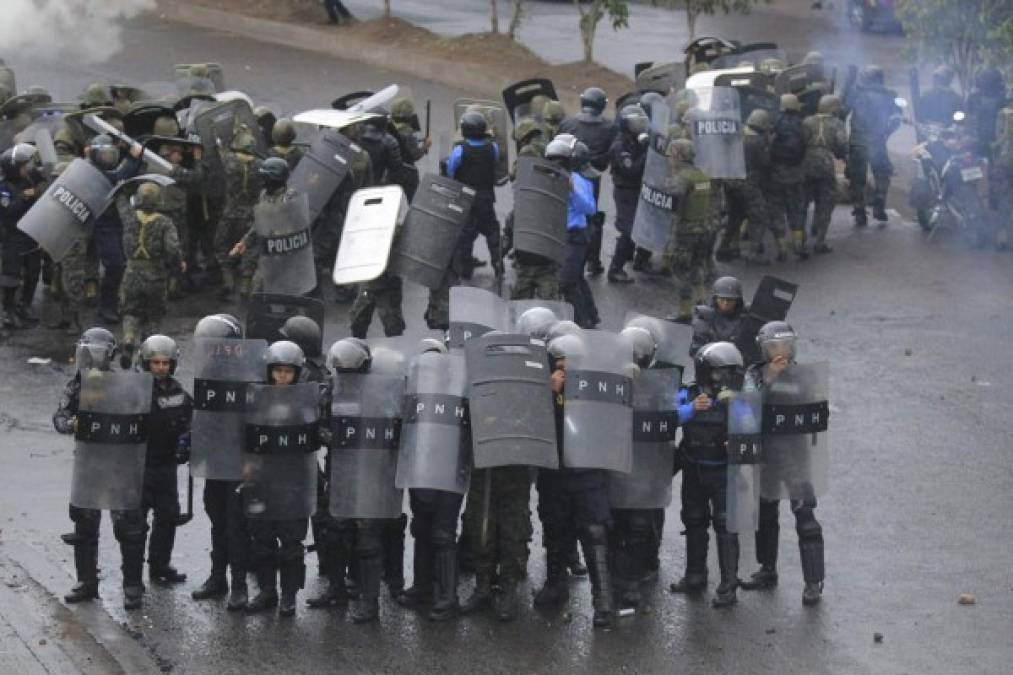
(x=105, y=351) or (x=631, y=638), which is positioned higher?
(x=105, y=351)

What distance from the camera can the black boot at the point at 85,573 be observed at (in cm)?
1056

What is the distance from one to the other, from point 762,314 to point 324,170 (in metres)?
4.58

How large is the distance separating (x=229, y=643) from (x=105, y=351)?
5.54 feet

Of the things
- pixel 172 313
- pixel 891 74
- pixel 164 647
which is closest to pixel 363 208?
pixel 172 313

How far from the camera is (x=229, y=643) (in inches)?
401

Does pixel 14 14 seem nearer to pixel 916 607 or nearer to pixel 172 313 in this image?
pixel 172 313

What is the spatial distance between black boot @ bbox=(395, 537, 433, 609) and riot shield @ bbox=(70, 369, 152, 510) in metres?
1.54

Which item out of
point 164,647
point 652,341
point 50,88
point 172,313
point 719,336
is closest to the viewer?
point 164,647

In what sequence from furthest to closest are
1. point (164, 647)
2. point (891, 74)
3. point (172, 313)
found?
point (891, 74)
point (172, 313)
point (164, 647)

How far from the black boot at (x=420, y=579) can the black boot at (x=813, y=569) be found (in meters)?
2.03

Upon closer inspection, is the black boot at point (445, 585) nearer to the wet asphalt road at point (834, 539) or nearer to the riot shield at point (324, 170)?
the wet asphalt road at point (834, 539)

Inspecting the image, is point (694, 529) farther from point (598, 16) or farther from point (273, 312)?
point (598, 16)

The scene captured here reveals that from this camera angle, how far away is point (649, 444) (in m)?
10.6

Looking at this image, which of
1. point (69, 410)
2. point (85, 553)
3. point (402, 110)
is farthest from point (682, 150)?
point (85, 553)
